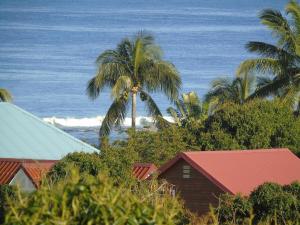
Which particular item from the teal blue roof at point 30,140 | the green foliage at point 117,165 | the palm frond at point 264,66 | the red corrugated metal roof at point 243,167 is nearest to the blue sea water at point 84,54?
the palm frond at point 264,66

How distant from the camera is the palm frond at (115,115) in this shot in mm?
41112

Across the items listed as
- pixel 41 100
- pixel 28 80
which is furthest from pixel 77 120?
pixel 28 80

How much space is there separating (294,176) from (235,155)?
1.67m

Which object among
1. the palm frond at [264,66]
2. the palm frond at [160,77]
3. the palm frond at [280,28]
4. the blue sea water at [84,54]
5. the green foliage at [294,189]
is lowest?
the blue sea water at [84,54]

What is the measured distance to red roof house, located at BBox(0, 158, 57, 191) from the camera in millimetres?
28578

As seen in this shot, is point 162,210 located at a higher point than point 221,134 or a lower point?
higher

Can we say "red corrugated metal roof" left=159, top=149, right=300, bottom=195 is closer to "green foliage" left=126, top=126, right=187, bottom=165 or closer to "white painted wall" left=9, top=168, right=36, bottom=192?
"white painted wall" left=9, top=168, right=36, bottom=192

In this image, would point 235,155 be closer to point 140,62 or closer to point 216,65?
point 140,62

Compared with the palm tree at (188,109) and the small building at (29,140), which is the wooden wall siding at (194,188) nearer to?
the small building at (29,140)

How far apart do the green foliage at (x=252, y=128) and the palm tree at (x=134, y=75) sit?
5.33 metres

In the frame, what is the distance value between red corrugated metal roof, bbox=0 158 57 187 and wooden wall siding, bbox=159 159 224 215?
310 cm

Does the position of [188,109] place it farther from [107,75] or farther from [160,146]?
[160,146]

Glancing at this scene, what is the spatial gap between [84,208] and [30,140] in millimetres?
26235

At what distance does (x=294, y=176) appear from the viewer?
102 feet
